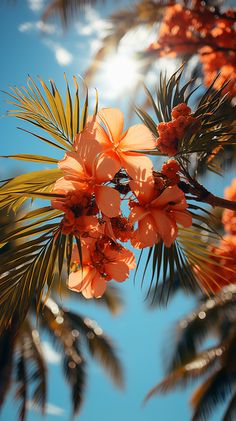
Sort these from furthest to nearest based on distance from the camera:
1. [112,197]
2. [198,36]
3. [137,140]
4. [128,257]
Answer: [198,36], [128,257], [137,140], [112,197]

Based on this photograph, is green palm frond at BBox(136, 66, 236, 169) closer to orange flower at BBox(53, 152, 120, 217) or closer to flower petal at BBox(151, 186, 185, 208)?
flower petal at BBox(151, 186, 185, 208)

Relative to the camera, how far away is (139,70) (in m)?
7.11

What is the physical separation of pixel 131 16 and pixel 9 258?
649 cm

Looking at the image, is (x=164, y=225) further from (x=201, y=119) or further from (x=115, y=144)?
(x=201, y=119)

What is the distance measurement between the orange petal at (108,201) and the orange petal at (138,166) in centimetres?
8

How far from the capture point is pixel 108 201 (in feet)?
3.35

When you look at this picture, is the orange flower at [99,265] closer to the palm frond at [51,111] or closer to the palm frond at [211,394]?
the palm frond at [51,111]

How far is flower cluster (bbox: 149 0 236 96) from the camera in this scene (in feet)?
17.5

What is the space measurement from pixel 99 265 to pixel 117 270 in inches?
2.4

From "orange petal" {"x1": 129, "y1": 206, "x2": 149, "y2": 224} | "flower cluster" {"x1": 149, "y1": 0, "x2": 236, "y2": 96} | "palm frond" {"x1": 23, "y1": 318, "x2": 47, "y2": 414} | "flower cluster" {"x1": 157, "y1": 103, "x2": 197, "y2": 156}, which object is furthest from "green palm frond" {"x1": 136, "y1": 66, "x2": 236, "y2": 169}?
"palm frond" {"x1": 23, "y1": 318, "x2": 47, "y2": 414}

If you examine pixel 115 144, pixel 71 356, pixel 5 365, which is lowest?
pixel 71 356

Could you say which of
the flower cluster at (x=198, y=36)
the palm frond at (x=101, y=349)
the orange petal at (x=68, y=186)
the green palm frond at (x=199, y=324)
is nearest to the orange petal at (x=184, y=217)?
the orange petal at (x=68, y=186)

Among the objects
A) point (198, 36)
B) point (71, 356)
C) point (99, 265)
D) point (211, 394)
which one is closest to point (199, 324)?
point (211, 394)

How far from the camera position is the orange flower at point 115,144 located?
1050 mm
